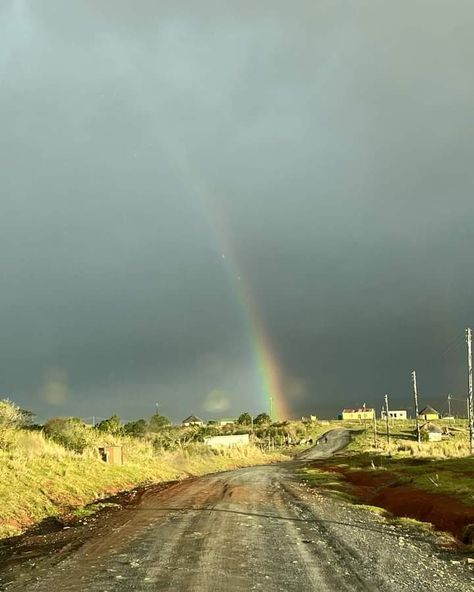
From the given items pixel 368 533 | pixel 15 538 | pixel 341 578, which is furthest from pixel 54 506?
pixel 341 578

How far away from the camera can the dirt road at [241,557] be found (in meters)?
10.7

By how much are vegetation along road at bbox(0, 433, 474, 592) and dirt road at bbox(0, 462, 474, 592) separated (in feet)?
0.07

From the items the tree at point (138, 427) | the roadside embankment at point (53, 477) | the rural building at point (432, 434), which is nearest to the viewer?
the roadside embankment at point (53, 477)

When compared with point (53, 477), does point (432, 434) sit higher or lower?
lower

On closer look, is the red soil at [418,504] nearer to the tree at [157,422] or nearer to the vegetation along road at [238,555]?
the vegetation along road at [238,555]

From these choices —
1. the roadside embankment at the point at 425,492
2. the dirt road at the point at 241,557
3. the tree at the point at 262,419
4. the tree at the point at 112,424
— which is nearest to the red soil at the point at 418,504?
the roadside embankment at the point at 425,492

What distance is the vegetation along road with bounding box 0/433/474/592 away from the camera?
1077 centimetres

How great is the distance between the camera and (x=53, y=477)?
2519 cm

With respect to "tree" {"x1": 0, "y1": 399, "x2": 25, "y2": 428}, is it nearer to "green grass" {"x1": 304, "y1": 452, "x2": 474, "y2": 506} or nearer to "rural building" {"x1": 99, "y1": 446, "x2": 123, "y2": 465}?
"rural building" {"x1": 99, "y1": 446, "x2": 123, "y2": 465}

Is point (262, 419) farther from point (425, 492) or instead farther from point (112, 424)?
point (425, 492)

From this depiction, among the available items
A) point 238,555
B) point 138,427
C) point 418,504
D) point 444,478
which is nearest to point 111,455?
point 444,478

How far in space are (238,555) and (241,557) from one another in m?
0.26

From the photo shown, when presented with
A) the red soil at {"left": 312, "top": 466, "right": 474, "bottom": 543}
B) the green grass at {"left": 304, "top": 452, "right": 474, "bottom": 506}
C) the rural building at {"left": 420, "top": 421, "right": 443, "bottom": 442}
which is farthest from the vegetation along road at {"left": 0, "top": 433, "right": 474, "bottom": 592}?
the rural building at {"left": 420, "top": 421, "right": 443, "bottom": 442}

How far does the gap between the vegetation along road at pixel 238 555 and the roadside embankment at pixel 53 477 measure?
2.41m
